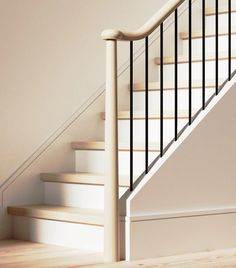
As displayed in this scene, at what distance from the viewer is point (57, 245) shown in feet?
15.7

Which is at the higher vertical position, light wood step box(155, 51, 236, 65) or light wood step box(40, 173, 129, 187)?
light wood step box(155, 51, 236, 65)

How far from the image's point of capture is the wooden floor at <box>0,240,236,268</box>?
13.7 ft

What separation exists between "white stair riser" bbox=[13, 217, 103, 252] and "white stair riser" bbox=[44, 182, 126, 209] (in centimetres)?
24

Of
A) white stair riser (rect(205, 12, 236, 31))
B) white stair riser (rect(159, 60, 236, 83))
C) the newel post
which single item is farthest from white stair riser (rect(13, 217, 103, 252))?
white stair riser (rect(205, 12, 236, 31))

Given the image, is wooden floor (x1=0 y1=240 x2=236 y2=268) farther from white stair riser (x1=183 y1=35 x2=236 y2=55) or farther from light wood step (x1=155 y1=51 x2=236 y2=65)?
white stair riser (x1=183 y1=35 x2=236 y2=55)

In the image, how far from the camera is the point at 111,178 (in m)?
4.37

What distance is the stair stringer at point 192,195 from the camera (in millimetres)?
4461

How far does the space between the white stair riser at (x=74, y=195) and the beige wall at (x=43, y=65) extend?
281mm

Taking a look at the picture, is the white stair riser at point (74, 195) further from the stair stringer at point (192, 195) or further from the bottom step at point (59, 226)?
the stair stringer at point (192, 195)

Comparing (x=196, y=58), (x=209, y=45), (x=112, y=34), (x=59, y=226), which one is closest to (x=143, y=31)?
(x=112, y=34)

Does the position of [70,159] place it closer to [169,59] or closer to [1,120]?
[1,120]

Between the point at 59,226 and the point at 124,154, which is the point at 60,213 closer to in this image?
the point at 59,226

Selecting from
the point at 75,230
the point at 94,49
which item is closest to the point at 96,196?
the point at 75,230

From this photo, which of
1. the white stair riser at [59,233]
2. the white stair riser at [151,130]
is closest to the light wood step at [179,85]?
the white stair riser at [151,130]
